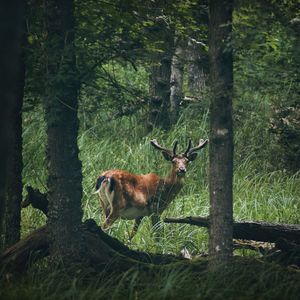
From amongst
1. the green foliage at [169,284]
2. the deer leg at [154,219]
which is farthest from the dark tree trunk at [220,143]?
the deer leg at [154,219]

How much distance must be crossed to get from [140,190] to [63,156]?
491 centimetres

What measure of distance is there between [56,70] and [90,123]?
8231mm

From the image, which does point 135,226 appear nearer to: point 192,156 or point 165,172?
point 192,156

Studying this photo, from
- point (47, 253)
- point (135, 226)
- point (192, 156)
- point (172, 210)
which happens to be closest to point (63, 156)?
point (47, 253)

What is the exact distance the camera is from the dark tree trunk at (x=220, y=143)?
730 centimetres

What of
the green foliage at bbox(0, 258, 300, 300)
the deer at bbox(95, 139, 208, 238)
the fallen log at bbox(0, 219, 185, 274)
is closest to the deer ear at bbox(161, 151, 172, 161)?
the deer at bbox(95, 139, 208, 238)

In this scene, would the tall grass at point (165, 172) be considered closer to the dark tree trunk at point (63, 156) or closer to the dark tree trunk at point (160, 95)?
the dark tree trunk at point (160, 95)

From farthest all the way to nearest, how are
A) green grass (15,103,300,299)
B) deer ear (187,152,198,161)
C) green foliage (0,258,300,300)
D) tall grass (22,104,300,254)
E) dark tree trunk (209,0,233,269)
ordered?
deer ear (187,152,198,161), tall grass (22,104,300,254), dark tree trunk (209,0,233,269), green grass (15,103,300,299), green foliage (0,258,300,300)

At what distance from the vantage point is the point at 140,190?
12531 millimetres

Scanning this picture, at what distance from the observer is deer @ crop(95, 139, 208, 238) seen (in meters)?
12.0

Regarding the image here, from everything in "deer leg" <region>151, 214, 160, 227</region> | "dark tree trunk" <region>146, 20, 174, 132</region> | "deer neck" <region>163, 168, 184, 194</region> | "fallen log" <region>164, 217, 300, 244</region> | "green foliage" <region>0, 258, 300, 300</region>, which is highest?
"dark tree trunk" <region>146, 20, 174, 132</region>

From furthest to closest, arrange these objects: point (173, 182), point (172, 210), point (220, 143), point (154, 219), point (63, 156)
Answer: point (173, 182) < point (172, 210) < point (154, 219) < point (63, 156) < point (220, 143)

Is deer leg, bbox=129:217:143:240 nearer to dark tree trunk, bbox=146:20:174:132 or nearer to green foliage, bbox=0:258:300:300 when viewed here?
green foliage, bbox=0:258:300:300

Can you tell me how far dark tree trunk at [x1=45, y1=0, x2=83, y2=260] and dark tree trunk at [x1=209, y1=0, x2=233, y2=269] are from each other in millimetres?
1349
